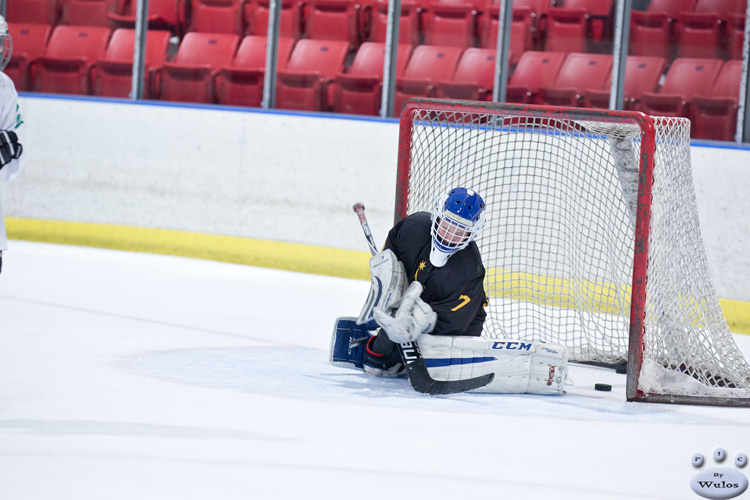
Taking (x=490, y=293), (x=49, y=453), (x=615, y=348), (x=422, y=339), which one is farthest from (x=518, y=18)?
(x=49, y=453)

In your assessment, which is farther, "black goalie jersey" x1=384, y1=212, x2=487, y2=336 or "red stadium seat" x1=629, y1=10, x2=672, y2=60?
"red stadium seat" x1=629, y1=10, x2=672, y2=60

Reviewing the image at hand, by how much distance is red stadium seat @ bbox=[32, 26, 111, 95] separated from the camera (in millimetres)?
8242

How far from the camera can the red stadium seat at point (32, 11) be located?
8352 mm

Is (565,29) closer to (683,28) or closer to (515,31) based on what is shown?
(515,31)

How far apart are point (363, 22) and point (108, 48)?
2.00m

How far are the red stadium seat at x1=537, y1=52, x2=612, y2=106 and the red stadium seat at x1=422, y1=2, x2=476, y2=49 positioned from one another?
625 mm

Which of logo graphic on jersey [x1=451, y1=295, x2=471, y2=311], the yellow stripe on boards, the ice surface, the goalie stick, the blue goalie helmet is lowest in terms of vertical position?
the ice surface

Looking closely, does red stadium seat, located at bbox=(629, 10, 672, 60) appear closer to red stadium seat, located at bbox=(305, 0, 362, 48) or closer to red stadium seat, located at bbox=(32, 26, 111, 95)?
red stadium seat, located at bbox=(305, 0, 362, 48)

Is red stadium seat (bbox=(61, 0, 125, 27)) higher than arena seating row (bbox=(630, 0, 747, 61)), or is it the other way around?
red stadium seat (bbox=(61, 0, 125, 27))

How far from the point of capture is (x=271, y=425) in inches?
125

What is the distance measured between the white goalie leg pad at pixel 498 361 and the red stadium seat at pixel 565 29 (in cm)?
355

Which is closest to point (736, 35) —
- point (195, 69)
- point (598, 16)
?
point (598, 16)

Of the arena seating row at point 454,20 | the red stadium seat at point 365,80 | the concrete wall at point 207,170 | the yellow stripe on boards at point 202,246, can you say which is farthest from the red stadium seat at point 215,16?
the yellow stripe on boards at point 202,246

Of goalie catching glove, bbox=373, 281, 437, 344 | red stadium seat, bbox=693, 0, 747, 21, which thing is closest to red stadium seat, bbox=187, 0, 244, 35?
red stadium seat, bbox=693, 0, 747, 21
